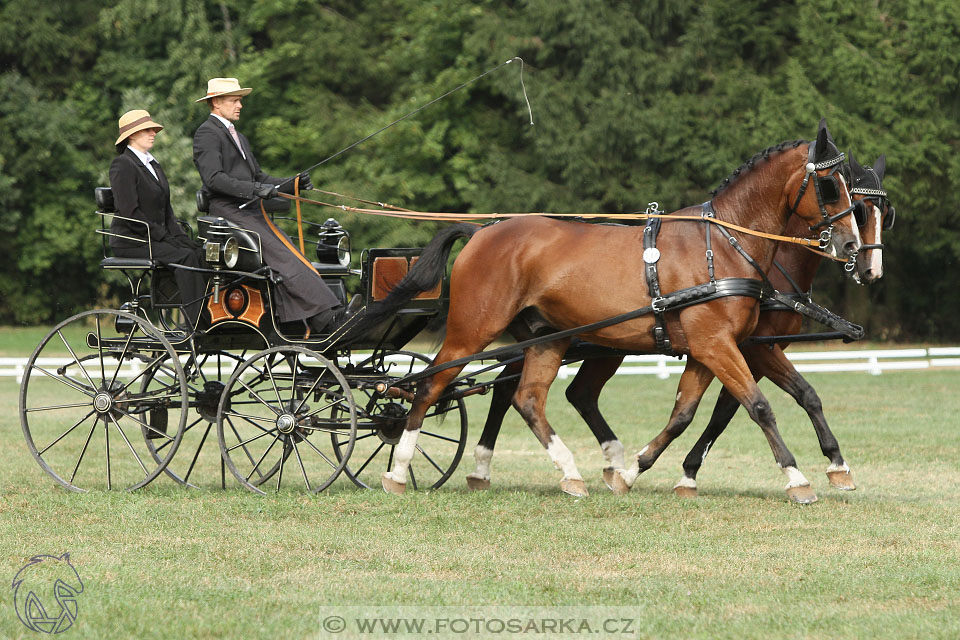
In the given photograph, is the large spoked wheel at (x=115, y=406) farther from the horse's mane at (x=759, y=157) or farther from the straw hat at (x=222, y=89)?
the horse's mane at (x=759, y=157)

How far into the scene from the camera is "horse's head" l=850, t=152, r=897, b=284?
7.80 m

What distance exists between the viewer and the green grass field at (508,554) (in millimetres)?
5203

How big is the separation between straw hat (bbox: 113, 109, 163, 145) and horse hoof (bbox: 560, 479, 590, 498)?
3.81 m

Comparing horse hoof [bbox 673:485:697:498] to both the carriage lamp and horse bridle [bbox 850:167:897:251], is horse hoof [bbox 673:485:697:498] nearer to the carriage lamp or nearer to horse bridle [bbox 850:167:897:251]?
horse bridle [bbox 850:167:897:251]

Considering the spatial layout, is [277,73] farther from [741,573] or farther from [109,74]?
[741,573]

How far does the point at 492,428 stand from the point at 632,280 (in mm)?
1649

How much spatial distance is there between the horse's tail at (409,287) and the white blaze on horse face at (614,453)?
5.78 feet

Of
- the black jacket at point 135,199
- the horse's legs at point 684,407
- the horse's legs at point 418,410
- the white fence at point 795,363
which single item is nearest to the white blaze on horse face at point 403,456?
the horse's legs at point 418,410

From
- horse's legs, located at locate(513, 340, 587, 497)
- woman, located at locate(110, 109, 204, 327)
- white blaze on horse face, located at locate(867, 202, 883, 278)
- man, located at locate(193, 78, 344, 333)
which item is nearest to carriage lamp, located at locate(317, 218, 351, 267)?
man, located at locate(193, 78, 344, 333)

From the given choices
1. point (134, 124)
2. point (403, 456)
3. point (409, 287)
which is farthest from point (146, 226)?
point (403, 456)

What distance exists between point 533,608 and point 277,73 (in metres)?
30.7

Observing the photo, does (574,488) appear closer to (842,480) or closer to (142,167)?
(842,480)

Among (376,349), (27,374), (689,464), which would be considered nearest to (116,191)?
(27,374)

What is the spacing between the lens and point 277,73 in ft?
113
